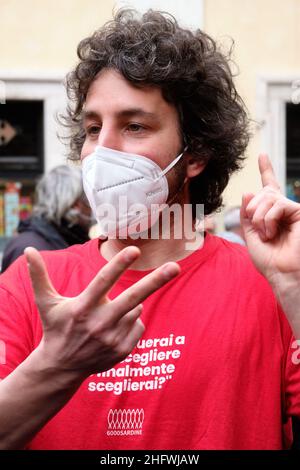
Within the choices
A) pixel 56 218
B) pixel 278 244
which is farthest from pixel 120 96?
pixel 56 218

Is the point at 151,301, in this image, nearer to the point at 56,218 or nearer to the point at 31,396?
the point at 31,396

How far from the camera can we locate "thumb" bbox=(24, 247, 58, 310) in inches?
58.4

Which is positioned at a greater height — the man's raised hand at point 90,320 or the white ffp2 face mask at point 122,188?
the white ffp2 face mask at point 122,188

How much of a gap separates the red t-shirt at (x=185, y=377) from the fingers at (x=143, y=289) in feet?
1.36

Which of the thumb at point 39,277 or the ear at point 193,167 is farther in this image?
the ear at point 193,167

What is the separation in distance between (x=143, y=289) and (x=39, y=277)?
196mm

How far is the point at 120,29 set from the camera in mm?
2316

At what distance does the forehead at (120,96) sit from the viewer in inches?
81.8

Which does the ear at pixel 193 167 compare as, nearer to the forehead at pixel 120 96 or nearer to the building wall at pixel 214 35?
the forehead at pixel 120 96

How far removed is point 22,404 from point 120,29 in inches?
46.7

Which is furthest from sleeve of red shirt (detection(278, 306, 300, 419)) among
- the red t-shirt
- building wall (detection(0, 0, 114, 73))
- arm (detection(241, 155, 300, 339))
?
building wall (detection(0, 0, 114, 73))

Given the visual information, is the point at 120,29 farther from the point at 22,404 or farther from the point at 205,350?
the point at 22,404

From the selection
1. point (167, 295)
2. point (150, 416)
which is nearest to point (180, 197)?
point (167, 295)

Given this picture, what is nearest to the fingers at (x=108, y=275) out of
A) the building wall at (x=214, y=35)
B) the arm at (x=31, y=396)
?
the arm at (x=31, y=396)
